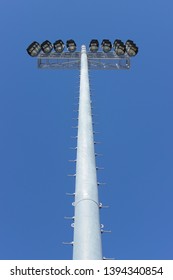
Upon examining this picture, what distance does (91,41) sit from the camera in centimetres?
2694

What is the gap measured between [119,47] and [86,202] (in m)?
16.8

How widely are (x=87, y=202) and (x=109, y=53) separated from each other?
1814 cm

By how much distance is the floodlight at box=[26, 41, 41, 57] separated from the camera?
26141 mm

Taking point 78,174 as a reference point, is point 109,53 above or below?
above

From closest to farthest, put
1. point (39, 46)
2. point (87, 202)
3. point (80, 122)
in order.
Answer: point (87, 202)
point (80, 122)
point (39, 46)

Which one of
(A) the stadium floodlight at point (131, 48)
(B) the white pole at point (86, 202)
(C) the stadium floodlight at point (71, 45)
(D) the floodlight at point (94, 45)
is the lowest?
(B) the white pole at point (86, 202)

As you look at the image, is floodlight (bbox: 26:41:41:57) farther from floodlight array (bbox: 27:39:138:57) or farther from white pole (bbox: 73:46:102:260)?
white pole (bbox: 73:46:102:260)

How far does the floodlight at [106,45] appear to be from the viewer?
27.0 m

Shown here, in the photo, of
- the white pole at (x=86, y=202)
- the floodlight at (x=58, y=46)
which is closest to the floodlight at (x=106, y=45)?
the floodlight at (x=58, y=46)

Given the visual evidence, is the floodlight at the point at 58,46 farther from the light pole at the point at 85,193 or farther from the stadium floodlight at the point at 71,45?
the light pole at the point at 85,193

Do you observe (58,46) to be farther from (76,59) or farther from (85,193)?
(85,193)

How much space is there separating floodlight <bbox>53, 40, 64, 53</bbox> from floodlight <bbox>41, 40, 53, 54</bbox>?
0.92 ft
